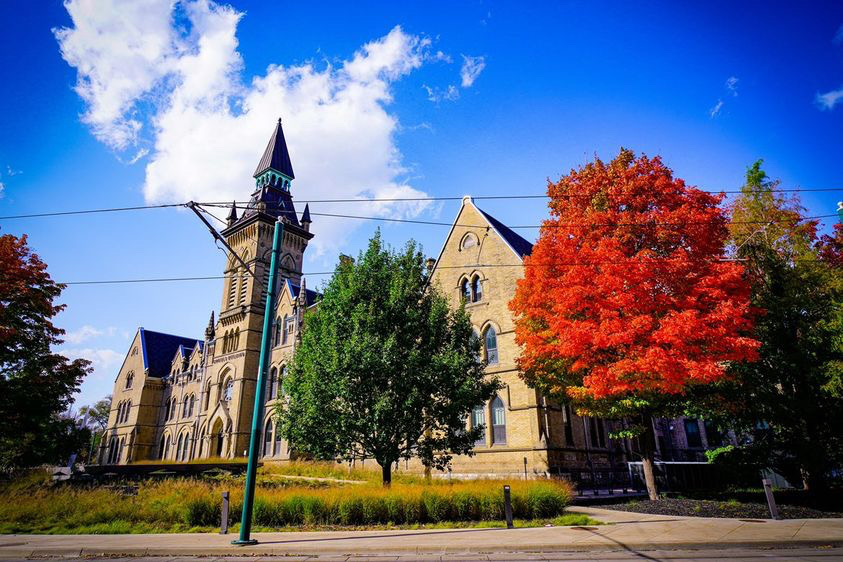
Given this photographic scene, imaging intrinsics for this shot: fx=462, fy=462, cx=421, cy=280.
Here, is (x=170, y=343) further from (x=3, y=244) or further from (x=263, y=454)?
(x=3, y=244)

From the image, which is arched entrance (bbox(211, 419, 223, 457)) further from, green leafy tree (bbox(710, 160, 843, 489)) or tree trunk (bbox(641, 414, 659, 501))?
green leafy tree (bbox(710, 160, 843, 489))

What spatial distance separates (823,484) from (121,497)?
74.2 ft

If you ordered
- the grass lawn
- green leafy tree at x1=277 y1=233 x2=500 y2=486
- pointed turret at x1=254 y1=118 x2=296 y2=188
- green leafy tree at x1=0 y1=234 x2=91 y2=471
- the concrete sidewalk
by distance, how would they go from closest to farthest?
the concrete sidewalk → the grass lawn → green leafy tree at x1=277 y1=233 x2=500 y2=486 → green leafy tree at x1=0 y1=234 x2=91 y2=471 → pointed turret at x1=254 y1=118 x2=296 y2=188

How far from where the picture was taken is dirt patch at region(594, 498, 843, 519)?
12633 mm

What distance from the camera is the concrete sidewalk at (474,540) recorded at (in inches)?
351

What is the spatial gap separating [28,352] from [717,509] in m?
28.0

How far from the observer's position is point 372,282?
18922 millimetres

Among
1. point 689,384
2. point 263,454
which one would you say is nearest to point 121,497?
point 689,384

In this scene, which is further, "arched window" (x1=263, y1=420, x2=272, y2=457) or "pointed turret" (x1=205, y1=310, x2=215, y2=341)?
"pointed turret" (x1=205, y1=310, x2=215, y2=341)

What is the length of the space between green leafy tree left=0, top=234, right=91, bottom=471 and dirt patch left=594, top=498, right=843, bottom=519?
2422 cm

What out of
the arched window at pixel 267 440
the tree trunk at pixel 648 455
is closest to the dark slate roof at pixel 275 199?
the arched window at pixel 267 440

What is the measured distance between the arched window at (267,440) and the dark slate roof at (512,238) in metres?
26.1

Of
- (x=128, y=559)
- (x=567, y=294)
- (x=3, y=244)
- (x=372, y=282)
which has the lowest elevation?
(x=128, y=559)

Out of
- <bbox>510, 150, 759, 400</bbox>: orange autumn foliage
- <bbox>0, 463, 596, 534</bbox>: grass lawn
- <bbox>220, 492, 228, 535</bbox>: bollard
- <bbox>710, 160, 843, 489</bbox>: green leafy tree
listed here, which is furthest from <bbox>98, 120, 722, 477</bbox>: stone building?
<bbox>710, 160, 843, 489</bbox>: green leafy tree
